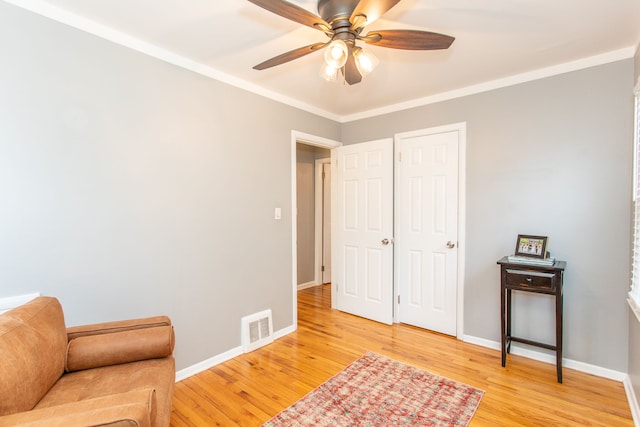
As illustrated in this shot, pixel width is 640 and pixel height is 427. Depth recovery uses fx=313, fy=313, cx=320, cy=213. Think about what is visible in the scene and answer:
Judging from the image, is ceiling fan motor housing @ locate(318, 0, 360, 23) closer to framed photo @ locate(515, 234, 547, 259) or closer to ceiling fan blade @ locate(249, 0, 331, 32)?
ceiling fan blade @ locate(249, 0, 331, 32)

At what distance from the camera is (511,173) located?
2.78m

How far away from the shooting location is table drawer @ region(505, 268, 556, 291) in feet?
7.67

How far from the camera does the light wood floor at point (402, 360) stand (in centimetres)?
197

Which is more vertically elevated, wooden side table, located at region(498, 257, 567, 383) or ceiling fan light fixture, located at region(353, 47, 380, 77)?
ceiling fan light fixture, located at region(353, 47, 380, 77)

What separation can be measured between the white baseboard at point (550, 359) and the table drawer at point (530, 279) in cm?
72

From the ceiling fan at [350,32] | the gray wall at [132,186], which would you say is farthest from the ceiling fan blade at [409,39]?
the gray wall at [132,186]

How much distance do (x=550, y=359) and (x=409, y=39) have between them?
9.09ft

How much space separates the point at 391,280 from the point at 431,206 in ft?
3.08

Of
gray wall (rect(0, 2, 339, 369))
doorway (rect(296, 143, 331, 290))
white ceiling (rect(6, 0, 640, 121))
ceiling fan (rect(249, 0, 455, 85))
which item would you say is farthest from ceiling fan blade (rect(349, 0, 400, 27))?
doorway (rect(296, 143, 331, 290))

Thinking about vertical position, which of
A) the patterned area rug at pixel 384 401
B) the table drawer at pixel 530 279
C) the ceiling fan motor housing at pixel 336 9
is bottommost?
the patterned area rug at pixel 384 401

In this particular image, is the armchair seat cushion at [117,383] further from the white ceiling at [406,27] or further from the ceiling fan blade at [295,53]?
the white ceiling at [406,27]

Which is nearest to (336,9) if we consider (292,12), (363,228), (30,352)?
(292,12)

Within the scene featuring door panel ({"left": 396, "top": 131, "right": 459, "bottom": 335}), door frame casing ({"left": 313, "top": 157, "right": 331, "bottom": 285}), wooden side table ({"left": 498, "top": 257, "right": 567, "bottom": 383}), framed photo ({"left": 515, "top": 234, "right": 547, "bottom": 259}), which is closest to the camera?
wooden side table ({"left": 498, "top": 257, "right": 567, "bottom": 383})

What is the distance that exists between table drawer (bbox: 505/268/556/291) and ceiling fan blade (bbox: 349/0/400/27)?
2.13m
